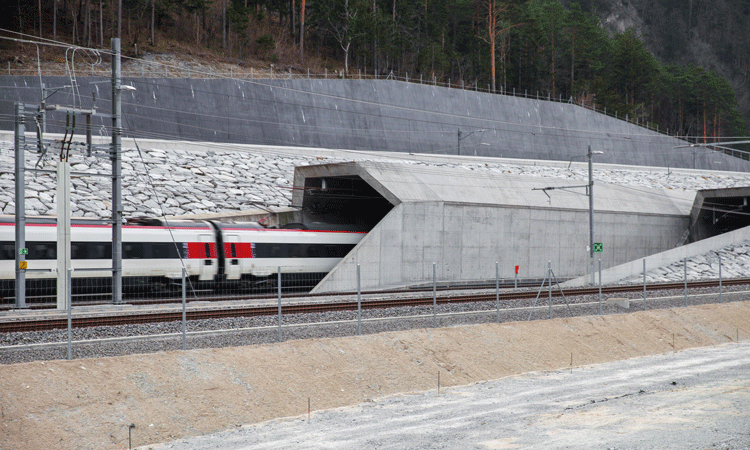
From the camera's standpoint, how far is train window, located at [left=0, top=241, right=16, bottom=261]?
77.1ft

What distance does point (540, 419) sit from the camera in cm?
1128

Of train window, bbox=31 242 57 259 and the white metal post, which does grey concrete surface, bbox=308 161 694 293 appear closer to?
train window, bbox=31 242 57 259

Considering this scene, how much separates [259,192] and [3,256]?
56.6 feet

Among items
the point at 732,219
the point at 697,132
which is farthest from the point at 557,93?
the point at 732,219

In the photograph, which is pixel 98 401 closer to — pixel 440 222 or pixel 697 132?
pixel 440 222

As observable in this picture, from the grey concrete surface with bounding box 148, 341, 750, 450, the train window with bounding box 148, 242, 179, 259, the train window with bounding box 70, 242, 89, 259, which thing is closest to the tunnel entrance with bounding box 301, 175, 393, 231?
the train window with bounding box 148, 242, 179, 259

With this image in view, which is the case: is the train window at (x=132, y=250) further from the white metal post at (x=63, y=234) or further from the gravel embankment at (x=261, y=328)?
the gravel embankment at (x=261, y=328)

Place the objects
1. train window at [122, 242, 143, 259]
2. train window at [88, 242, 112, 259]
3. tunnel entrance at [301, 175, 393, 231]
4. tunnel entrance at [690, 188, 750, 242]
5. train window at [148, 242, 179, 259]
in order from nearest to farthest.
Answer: train window at [88, 242, 112, 259] → train window at [122, 242, 143, 259] → train window at [148, 242, 179, 259] → tunnel entrance at [301, 175, 393, 231] → tunnel entrance at [690, 188, 750, 242]

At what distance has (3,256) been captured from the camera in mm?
23469

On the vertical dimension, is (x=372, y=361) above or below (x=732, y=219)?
below

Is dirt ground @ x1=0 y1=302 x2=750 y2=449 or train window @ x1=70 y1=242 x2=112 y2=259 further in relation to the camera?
train window @ x1=70 y1=242 x2=112 y2=259

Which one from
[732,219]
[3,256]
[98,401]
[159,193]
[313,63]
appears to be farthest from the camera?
[313,63]

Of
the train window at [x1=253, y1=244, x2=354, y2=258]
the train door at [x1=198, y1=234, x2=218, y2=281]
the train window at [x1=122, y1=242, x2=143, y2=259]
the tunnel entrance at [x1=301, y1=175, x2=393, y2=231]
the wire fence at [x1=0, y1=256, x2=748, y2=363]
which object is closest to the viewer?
the wire fence at [x1=0, y1=256, x2=748, y2=363]

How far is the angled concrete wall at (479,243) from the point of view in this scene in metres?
30.2
